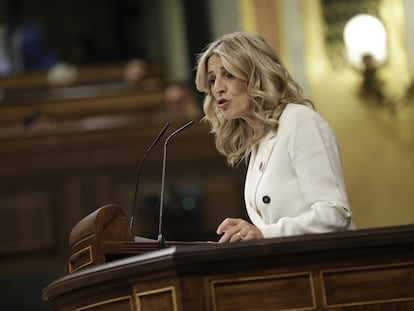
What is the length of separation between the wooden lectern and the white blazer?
1.03ft

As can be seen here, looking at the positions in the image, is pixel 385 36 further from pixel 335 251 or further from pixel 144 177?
pixel 335 251

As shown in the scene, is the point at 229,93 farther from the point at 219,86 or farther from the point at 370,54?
the point at 370,54

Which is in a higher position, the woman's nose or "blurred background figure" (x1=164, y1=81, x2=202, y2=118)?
the woman's nose

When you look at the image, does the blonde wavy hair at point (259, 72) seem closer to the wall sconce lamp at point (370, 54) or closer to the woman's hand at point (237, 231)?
the woman's hand at point (237, 231)

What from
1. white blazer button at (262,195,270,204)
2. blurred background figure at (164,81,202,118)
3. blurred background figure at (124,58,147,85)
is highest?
white blazer button at (262,195,270,204)

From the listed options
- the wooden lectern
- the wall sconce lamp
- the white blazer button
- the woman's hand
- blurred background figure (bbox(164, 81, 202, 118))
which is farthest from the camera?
the wall sconce lamp

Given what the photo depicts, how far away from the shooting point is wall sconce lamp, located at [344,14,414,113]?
9.45 meters

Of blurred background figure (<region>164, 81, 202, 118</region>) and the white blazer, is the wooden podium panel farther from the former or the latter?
blurred background figure (<region>164, 81, 202, 118</region>)

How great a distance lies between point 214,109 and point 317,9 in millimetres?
5910

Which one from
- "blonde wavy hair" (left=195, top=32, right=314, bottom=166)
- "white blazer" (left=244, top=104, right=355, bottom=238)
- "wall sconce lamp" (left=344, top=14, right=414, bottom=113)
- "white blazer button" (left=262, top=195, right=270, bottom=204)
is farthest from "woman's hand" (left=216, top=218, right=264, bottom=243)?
"wall sconce lamp" (left=344, top=14, right=414, bottom=113)

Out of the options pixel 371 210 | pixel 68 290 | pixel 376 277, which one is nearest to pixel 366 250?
pixel 376 277

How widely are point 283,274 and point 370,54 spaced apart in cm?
651

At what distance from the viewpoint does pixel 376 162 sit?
9633 millimetres

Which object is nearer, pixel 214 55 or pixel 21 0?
pixel 214 55
